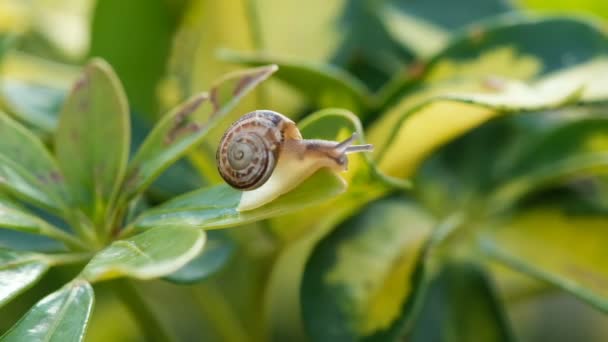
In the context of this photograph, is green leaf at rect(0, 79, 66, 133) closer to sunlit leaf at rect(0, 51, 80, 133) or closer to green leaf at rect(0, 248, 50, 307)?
sunlit leaf at rect(0, 51, 80, 133)

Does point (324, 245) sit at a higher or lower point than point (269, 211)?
lower

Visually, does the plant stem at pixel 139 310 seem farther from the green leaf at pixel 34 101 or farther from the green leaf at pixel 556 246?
the green leaf at pixel 556 246

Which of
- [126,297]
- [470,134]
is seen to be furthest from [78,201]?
[470,134]

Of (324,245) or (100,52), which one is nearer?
(324,245)

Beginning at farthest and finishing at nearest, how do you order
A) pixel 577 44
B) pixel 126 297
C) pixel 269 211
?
1. pixel 577 44
2. pixel 126 297
3. pixel 269 211

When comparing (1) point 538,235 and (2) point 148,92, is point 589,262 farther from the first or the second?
(2) point 148,92

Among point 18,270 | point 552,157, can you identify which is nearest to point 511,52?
point 552,157
